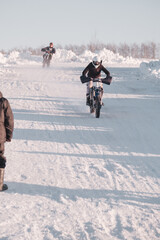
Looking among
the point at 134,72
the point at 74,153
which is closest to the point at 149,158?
the point at 74,153

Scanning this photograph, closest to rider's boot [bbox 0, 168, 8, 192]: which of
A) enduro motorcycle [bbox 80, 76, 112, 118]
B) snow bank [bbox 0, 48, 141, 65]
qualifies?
enduro motorcycle [bbox 80, 76, 112, 118]

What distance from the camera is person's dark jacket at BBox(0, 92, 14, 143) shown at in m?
5.29

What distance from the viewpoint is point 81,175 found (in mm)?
6289

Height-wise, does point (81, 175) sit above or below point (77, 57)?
below

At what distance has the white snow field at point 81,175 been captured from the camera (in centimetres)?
444

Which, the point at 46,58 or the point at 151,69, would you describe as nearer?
the point at 151,69

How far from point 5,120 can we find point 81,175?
1688 millimetres

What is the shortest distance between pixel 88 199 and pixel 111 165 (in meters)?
1.71

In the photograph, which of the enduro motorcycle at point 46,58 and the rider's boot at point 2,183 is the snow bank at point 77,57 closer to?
the enduro motorcycle at point 46,58

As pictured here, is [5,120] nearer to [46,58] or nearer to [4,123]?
[4,123]

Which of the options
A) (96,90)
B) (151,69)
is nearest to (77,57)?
(151,69)

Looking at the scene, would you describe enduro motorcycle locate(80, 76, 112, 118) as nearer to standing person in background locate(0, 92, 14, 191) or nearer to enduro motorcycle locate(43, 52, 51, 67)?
standing person in background locate(0, 92, 14, 191)

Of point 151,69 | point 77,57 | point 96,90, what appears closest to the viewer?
point 96,90

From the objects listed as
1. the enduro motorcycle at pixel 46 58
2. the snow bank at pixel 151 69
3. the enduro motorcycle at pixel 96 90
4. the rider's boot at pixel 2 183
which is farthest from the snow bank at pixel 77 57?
the rider's boot at pixel 2 183
